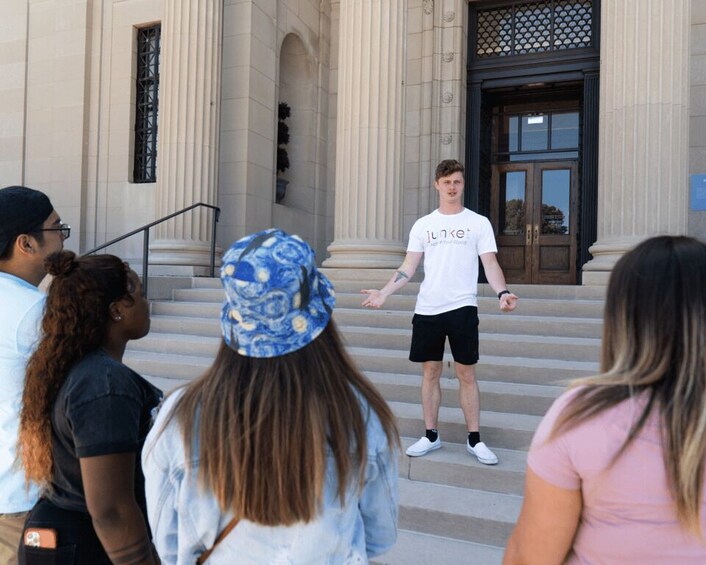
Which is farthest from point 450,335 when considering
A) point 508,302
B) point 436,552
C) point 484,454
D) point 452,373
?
point 452,373

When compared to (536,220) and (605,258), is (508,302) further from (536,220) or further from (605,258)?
(536,220)

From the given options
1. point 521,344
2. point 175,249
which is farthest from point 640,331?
point 175,249

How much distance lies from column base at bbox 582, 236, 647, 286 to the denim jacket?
651 cm

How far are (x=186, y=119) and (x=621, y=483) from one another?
988 cm

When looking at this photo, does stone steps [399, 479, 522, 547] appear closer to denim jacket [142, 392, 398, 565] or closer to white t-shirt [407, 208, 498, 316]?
white t-shirt [407, 208, 498, 316]

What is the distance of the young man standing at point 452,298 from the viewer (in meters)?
4.31

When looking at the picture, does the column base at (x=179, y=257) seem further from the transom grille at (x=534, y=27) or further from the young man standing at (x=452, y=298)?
the transom grille at (x=534, y=27)

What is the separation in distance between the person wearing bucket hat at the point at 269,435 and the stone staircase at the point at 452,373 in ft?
8.18

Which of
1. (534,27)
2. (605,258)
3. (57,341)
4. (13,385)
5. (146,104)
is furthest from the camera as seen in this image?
(146,104)

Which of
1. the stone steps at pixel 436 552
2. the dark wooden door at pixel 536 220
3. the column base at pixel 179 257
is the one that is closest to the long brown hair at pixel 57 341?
the stone steps at pixel 436 552

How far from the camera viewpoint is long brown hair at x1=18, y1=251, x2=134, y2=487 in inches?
69.7

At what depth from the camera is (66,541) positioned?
1.73 meters

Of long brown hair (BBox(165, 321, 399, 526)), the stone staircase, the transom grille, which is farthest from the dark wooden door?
long brown hair (BBox(165, 321, 399, 526))

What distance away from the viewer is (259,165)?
441 inches
